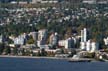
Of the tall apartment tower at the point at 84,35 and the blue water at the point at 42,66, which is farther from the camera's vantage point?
the tall apartment tower at the point at 84,35

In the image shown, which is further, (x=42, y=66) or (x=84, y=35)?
(x=84, y=35)

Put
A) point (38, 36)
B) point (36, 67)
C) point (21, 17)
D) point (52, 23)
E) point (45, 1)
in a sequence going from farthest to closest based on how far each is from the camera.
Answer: point (45, 1), point (21, 17), point (52, 23), point (38, 36), point (36, 67)

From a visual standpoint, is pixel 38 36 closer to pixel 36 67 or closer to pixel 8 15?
pixel 8 15

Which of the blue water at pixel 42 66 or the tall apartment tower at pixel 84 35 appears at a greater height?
the tall apartment tower at pixel 84 35

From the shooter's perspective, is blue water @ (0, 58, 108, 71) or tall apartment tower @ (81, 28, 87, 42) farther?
tall apartment tower @ (81, 28, 87, 42)

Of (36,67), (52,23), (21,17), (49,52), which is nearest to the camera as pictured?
(36,67)

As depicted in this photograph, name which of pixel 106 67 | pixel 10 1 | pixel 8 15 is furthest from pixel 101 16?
pixel 106 67

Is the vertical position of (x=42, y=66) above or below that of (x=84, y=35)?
below

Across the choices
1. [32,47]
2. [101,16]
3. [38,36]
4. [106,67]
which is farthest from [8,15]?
[106,67]

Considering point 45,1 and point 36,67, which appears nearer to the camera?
point 36,67

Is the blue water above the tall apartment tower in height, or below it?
below
